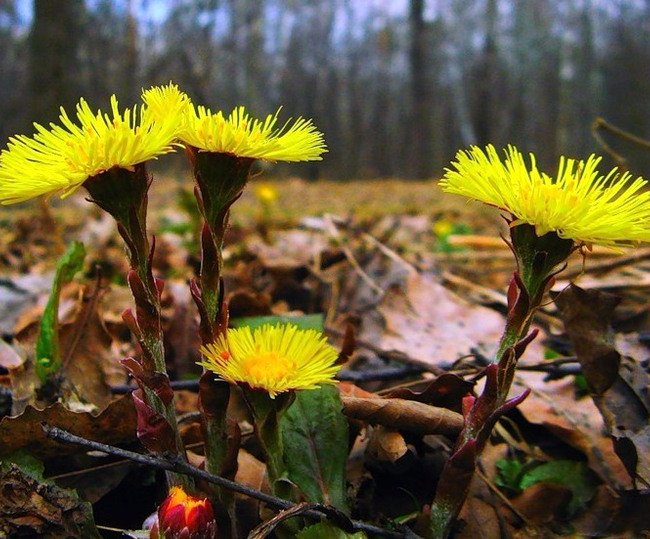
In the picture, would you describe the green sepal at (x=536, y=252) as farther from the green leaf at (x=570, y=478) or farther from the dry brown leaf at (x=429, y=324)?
the dry brown leaf at (x=429, y=324)

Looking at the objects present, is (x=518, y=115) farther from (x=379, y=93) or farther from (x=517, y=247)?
(x=517, y=247)

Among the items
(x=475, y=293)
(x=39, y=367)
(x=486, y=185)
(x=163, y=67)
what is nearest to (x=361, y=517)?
(x=486, y=185)

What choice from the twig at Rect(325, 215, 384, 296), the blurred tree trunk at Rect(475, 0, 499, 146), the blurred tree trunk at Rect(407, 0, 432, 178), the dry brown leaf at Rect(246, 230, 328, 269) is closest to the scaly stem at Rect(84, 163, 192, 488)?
the twig at Rect(325, 215, 384, 296)

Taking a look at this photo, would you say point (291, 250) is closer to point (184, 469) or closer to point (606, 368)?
point (606, 368)

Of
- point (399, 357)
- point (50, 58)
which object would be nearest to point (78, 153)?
point (399, 357)

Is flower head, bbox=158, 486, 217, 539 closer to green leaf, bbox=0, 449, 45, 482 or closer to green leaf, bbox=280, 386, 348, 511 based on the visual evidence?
green leaf, bbox=280, 386, 348, 511
